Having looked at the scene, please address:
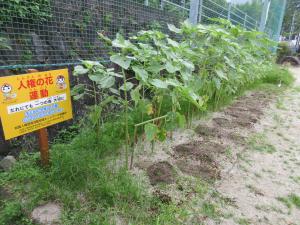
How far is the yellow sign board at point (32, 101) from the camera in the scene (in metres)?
1.61

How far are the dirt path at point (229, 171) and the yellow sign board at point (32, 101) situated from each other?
80cm

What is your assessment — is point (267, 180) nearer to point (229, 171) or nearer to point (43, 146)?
point (229, 171)

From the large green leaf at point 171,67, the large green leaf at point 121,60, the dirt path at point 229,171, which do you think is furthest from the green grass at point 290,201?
the large green leaf at point 121,60

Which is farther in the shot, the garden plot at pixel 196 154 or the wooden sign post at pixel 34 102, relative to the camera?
the garden plot at pixel 196 154

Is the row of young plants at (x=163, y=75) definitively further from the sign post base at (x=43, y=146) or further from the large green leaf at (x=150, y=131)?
the sign post base at (x=43, y=146)

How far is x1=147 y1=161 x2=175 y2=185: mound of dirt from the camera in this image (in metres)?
1.92

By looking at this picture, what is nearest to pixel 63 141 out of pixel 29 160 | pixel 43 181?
pixel 29 160

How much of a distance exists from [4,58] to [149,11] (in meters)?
2.25

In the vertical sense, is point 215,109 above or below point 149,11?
below

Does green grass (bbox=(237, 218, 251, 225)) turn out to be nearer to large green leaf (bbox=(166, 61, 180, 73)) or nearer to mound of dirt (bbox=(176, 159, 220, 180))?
mound of dirt (bbox=(176, 159, 220, 180))

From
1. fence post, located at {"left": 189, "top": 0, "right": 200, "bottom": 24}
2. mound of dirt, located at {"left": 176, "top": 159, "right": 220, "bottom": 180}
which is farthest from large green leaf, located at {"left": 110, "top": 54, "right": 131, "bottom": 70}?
fence post, located at {"left": 189, "top": 0, "right": 200, "bottom": 24}

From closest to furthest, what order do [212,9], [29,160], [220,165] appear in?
[29,160], [220,165], [212,9]

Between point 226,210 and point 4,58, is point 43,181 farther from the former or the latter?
point 226,210

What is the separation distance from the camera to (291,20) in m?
24.4
